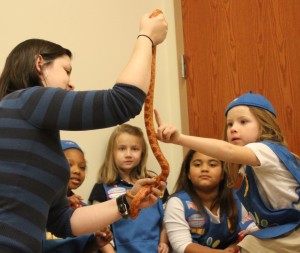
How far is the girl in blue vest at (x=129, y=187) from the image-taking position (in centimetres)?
180

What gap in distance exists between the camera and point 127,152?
1998 mm

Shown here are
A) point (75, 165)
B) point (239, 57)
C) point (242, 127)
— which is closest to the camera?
point (242, 127)

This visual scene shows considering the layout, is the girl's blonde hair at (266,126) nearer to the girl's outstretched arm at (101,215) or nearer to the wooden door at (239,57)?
the wooden door at (239,57)

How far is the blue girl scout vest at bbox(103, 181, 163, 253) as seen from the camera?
5.84ft

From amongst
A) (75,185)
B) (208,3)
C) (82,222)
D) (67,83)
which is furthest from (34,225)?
(208,3)

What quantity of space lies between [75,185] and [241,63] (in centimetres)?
100

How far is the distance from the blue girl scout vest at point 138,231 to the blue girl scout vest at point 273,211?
55 centimetres

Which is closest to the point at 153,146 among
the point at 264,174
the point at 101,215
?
the point at 101,215

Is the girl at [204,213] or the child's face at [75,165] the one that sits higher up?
the child's face at [75,165]

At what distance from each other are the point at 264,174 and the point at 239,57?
878mm

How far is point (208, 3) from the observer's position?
2217 mm

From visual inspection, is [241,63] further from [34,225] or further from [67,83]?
[34,225]

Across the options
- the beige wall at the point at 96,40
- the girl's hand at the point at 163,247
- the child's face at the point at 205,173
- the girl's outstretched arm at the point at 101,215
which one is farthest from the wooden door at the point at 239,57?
the girl's outstretched arm at the point at 101,215

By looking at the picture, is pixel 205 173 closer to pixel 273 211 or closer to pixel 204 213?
pixel 204 213
